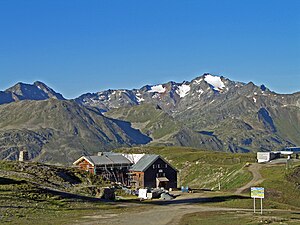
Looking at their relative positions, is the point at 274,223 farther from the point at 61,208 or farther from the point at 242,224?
the point at 61,208

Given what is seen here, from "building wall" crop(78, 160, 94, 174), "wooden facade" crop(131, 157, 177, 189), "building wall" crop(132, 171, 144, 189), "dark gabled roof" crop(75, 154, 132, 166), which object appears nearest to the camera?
"building wall" crop(132, 171, 144, 189)

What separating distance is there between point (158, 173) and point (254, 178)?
966 inches

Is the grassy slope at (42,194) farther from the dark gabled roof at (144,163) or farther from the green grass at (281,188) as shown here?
the green grass at (281,188)

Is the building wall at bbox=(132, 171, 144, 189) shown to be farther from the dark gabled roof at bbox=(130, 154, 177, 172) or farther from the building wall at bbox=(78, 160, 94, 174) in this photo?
the building wall at bbox=(78, 160, 94, 174)

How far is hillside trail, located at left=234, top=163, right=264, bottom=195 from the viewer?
116688mm

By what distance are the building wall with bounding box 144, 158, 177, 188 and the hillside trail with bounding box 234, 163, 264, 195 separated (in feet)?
67.1

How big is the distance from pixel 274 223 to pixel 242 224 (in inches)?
147

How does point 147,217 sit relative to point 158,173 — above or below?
below

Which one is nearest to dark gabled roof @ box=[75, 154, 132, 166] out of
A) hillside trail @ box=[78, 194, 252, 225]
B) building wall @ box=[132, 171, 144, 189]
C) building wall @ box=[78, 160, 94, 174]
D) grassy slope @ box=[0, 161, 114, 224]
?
building wall @ box=[78, 160, 94, 174]

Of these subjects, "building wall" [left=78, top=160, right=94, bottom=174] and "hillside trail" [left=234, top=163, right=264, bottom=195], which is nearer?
"hillside trail" [left=234, top=163, right=264, bottom=195]

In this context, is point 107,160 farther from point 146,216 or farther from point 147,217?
point 147,217

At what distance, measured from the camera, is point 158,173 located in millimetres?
132750

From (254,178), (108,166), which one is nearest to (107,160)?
(108,166)

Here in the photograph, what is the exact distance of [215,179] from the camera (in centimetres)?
16712
